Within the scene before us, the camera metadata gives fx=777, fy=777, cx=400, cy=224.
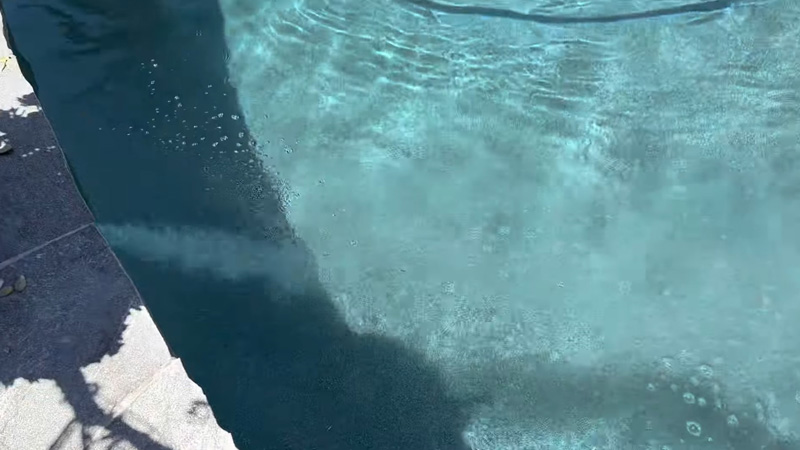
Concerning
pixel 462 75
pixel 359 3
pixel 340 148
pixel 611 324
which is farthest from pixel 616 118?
pixel 359 3

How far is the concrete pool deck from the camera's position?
2.98 m

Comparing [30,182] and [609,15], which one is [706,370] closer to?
[609,15]

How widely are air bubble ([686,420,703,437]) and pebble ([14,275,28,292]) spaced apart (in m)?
2.80

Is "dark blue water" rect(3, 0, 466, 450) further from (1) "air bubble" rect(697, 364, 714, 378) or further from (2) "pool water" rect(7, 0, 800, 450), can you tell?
(1) "air bubble" rect(697, 364, 714, 378)

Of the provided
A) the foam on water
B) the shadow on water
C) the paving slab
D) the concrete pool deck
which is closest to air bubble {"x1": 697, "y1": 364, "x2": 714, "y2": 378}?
the foam on water

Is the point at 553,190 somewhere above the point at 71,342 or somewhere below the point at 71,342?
above

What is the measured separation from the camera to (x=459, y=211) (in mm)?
3500

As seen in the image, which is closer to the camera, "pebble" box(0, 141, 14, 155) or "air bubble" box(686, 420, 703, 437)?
"air bubble" box(686, 420, 703, 437)

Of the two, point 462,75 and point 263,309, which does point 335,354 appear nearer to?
point 263,309

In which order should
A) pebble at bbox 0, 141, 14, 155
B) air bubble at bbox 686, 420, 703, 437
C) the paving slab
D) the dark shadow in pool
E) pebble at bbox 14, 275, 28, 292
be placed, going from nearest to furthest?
air bubble at bbox 686, 420, 703, 437, pebble at bbox 14, 275, 28, 292, the paving slab, pebble at bbox 0, 141, 14, 155, the dark shadow in pool

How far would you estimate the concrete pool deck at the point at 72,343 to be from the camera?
298cm

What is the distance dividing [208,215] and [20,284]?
2.81 feet

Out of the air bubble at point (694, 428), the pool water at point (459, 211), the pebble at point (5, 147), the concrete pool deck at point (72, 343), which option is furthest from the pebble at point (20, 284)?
the air bubble at point (694, 428)

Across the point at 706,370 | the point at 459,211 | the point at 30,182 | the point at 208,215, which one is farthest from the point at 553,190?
the point at 30,182
